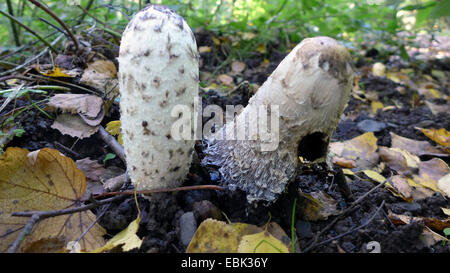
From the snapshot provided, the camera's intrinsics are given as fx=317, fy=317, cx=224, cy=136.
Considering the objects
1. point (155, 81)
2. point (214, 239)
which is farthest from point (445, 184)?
point (155, 81)

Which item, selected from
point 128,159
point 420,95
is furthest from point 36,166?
point 420,95

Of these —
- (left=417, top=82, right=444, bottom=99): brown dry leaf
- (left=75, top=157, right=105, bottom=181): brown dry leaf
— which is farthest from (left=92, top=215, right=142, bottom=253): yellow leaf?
(left=417, top=82, right=444, bottom=99): brown dry leaf

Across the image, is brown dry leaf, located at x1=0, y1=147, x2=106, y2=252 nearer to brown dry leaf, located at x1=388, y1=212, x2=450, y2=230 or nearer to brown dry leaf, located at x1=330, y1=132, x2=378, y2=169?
brown dry leaf, located at x1=388, y1=212, x2=450, y2=230

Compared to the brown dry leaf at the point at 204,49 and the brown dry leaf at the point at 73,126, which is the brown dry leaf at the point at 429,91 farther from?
the brown dry leaf at the point at 73,126

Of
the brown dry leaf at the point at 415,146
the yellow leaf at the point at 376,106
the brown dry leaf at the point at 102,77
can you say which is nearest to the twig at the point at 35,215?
the brown dry leaf at the point at 102,77
